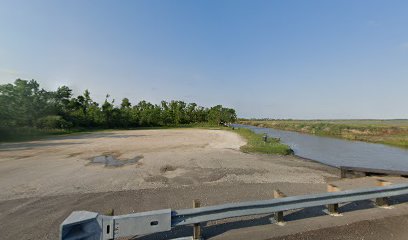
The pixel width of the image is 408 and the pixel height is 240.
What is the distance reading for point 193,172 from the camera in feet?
26.9

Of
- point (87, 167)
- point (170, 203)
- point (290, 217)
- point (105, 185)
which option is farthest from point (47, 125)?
point (290, 217)

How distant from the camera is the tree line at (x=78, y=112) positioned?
33.1 metres

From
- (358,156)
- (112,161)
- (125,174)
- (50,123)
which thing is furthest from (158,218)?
(50,123)

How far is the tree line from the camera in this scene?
1302 inches

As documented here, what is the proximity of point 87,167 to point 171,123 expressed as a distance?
57.6m

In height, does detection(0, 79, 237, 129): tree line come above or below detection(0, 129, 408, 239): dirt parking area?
above

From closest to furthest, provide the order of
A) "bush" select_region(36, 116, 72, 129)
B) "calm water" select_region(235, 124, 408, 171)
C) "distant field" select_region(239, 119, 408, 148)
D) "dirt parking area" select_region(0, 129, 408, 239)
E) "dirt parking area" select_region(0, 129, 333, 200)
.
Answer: "dirt parking area" select_region(0, 129, 408, 239)
"dirt parking area" select_region(0, 129, 333, 200)
"calm water" select_region(235, 124, 408, 171)
"distant field" select_region(239, 119, 408, 148)
"bush" select_region(36, 116, 72, 129)

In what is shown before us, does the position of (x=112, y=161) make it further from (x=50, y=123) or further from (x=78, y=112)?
(x=78, y=112)

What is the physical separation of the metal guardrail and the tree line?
100 ft

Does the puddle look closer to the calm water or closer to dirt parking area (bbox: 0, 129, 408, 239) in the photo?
dirt parking area (bbox: 0, 129, 408, 239)

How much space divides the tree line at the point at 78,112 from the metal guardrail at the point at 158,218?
100 feet

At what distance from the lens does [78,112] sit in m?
47.7

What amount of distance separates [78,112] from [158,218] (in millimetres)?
52107

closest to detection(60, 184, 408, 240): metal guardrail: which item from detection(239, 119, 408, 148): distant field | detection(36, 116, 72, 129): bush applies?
detection(239, 119, 408, 148): distant field
